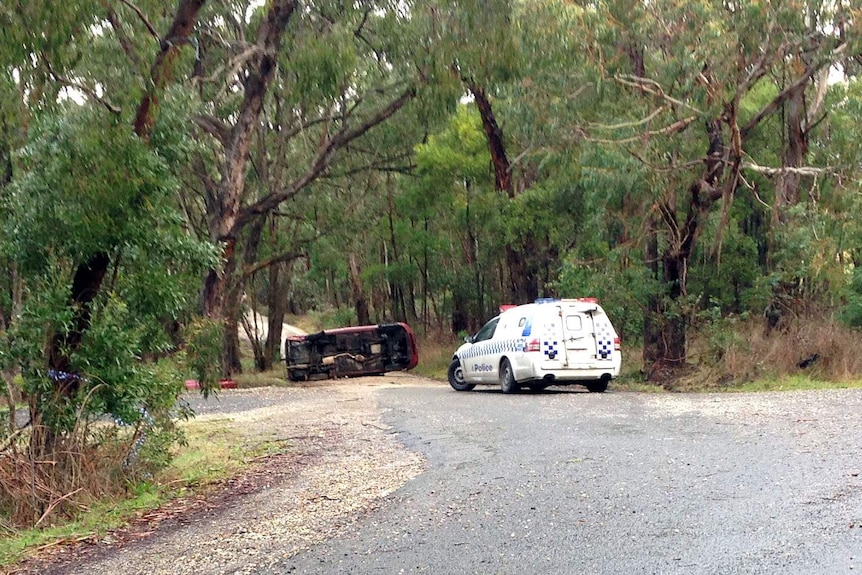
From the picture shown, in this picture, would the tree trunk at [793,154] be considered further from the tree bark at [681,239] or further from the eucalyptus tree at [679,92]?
the tree bark at [681,239]

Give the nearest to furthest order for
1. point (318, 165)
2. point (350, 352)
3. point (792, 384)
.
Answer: point (792, 384)
point (318, 165)
point (350, 352)

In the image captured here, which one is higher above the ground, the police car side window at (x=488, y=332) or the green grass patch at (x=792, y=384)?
the police car side window at (x=488, y=332)

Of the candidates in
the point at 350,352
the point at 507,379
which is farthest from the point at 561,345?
the point at 350,352

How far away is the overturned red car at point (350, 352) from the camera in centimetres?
2958

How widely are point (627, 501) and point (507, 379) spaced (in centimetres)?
1129

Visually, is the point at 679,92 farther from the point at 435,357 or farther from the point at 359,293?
the point at 359,293

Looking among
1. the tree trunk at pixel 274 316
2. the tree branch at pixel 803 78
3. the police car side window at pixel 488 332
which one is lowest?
the police car side window at pixel 488 332

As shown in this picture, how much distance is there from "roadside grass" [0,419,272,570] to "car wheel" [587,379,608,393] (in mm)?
7811

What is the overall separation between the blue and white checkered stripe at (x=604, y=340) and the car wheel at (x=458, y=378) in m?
4.15

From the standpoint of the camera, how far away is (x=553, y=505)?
7.32 meters

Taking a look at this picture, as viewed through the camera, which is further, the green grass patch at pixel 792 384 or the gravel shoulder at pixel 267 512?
the green grass patch at pixel 792 384

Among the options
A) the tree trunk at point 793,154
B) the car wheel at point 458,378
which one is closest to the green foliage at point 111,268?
the car wheel at point 458,378

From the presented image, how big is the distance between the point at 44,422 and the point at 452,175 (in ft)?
73.1

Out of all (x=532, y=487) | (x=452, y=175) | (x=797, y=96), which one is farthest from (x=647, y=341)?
(x=532, y=487)
